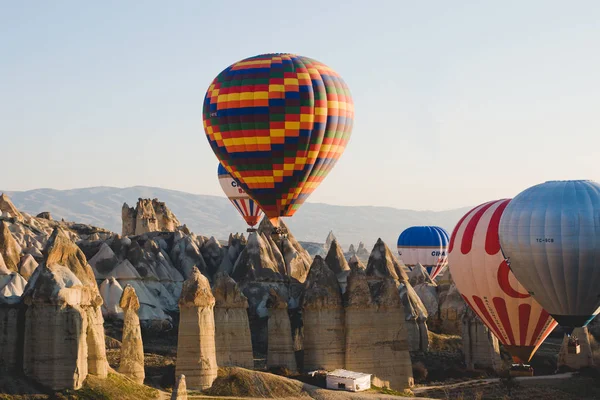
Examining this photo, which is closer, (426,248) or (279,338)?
(279,338)

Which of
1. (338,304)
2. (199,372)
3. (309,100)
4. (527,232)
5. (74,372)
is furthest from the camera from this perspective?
(309,100)

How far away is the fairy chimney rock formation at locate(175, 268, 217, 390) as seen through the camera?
4769 cm

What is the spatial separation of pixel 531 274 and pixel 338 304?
888cm

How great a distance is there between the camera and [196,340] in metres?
47.8

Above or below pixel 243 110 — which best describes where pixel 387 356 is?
below

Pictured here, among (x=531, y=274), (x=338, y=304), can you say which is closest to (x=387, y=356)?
(x=338, y=304)

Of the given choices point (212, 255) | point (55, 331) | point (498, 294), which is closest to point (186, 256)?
point (212, 255)

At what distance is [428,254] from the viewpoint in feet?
335

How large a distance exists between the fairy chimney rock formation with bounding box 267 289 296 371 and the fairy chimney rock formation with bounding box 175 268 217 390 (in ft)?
19.4

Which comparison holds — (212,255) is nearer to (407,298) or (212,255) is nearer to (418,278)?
(407,298)

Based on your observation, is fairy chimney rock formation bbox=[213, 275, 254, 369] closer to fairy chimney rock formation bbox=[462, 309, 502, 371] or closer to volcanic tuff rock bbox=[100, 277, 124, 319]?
volcanic tuff rock bbox=[100, 277, 124, 319]

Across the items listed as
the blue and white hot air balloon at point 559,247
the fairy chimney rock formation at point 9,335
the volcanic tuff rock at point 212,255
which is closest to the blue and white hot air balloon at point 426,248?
the volcanic tuff rock at point 212,255

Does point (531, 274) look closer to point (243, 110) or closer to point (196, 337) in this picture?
Result: point (196, 337)

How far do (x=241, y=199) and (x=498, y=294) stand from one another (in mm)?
41841
